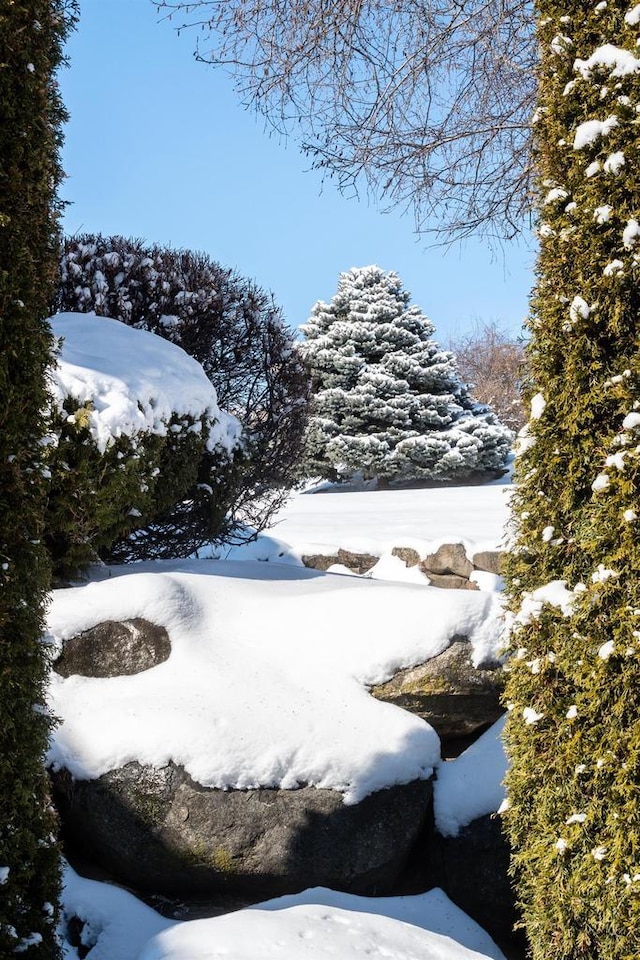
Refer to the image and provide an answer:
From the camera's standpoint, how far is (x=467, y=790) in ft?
12.7

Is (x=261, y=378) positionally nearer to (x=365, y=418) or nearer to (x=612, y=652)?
(x=612, y=652)

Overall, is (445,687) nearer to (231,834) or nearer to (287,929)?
(231,834)

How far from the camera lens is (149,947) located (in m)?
2.87

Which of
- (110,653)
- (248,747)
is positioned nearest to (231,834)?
(248,747)

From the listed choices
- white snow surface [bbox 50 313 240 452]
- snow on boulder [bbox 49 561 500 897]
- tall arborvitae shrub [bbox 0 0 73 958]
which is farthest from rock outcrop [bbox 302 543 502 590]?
tall arborvitae shrub [bbox 0 0 73 958]

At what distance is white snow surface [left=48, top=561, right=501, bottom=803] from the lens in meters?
3.68

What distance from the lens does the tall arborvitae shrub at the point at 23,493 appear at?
265 centimetres

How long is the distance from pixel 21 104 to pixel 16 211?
1.18 feet

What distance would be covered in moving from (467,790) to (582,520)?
5.76 ft

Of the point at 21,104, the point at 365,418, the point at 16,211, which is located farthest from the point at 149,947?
the point at 365,418

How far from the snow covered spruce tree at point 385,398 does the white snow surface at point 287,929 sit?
16415 mm

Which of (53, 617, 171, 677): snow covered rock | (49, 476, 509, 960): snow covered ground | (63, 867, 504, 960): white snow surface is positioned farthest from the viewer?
(53, 617, 171, 677): snow covered rock

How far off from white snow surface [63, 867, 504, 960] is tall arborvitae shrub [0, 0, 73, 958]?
1.58ft

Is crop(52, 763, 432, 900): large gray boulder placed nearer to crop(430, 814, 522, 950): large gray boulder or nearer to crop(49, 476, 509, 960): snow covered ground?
crop(49, 476, 509, 960): snow covered ground
